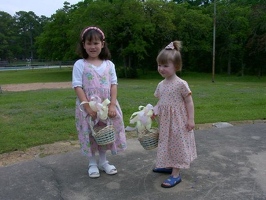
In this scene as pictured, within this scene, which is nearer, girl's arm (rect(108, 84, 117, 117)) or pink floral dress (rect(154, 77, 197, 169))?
pink floral dress (rect(154, 77, 197, 169))

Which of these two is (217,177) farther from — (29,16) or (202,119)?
(29,16)

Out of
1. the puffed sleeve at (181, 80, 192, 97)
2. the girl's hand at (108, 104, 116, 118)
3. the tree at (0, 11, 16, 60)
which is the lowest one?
the girl's hand at (108, 104, 116, 118)

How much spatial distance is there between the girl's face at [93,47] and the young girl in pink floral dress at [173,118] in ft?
2.03

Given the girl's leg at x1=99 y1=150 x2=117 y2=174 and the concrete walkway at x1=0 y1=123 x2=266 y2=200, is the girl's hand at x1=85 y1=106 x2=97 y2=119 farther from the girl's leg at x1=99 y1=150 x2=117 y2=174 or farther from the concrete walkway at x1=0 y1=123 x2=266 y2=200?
the concrete walkway at x1=0 y1=123 x2=266 y2=200

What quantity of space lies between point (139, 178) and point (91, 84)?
1.04m

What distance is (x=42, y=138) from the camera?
4785 mm

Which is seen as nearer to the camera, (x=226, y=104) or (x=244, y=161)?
(x=244, y=161)

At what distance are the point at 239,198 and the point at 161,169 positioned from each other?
0.88 meters

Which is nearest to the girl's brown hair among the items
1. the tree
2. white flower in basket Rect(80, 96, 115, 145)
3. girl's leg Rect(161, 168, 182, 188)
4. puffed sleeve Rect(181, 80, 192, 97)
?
white flower in basket Rect(80, 96, 115, 145)

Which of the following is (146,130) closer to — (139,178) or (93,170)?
(139,178)

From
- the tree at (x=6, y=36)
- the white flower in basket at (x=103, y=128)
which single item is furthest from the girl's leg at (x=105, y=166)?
the tree at (x=6, y=36)

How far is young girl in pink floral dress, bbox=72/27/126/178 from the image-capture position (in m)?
3.17

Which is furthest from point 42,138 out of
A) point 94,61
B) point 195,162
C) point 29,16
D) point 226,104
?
point 29,16

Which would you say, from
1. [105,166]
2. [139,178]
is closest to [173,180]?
[139,178]
